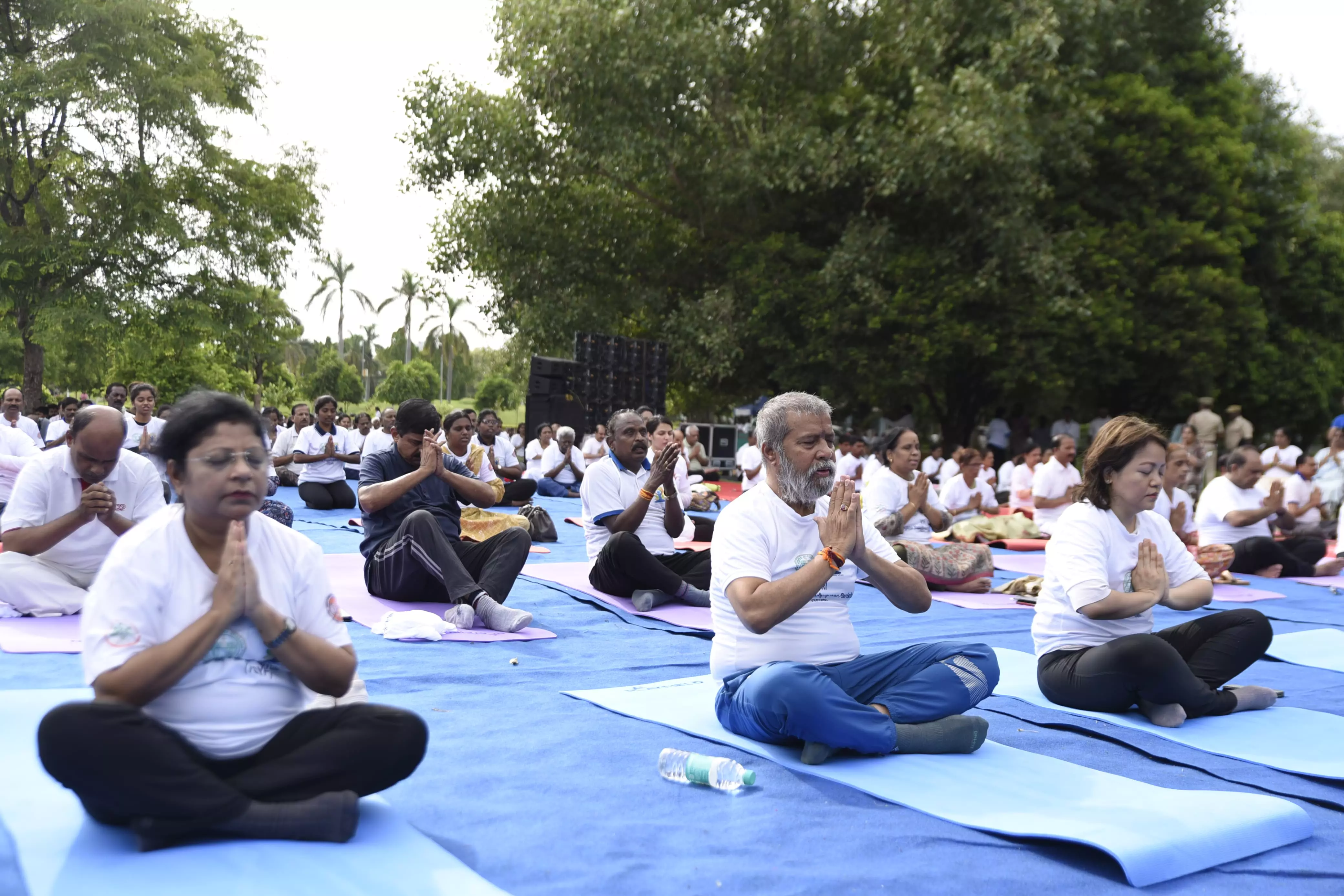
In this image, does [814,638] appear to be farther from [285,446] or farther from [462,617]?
[285,446]

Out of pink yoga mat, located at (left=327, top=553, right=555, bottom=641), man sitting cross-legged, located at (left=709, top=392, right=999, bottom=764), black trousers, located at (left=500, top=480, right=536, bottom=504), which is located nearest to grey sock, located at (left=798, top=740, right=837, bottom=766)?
man sitting cross-legged, located at (left=709, top=392, right=999, bottom=764)

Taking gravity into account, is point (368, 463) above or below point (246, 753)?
above

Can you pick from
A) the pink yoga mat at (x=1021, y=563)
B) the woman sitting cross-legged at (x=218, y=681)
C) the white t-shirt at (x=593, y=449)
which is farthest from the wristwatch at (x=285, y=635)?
the white t-shirt at (x=593, y=449)

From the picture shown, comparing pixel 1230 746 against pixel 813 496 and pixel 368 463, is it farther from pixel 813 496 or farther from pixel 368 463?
pixel 368 463

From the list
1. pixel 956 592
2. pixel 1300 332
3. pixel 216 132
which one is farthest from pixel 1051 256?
pixel 216 132

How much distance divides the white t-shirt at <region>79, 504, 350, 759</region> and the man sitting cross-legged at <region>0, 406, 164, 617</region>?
2634mm

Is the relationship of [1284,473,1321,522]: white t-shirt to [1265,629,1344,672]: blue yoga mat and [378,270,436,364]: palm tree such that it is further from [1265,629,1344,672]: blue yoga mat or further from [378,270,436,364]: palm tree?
[378,270,436,364]: palm tree

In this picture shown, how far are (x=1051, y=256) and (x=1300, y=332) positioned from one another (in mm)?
6144

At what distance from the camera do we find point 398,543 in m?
5.91

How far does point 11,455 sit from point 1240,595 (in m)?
8.28

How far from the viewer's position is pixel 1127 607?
416cm

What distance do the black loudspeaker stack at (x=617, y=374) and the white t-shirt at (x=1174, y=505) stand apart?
9.71 meters

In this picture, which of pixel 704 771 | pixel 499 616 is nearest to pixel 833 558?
pixel 704 771

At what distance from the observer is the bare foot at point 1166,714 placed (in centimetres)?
426
